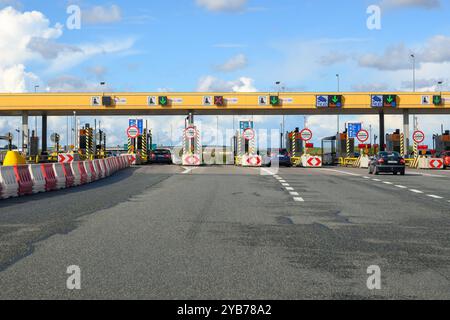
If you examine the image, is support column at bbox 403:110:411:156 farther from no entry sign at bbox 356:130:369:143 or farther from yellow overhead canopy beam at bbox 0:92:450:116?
no entry sign at bbox 356:130:369:143

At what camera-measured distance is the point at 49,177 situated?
20938mm

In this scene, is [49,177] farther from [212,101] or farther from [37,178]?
[212,101]

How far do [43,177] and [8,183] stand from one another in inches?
106

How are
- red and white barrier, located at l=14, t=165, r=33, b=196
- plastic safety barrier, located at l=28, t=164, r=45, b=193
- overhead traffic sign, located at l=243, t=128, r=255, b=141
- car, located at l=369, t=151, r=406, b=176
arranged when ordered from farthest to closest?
overhead traffic sign, located at l=243, t=128, r=255, b=141 → car, located at l=369, t=151, r=406, b=176 → plastic safety barrier, located at l=28, t=164, r=45, b=193 → red and white barrier, located at l=14, t=165, r=33, b=196

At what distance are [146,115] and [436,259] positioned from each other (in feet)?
184

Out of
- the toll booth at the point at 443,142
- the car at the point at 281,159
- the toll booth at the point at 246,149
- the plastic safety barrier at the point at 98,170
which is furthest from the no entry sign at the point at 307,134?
the plastic safety barrier at the point at 98,170

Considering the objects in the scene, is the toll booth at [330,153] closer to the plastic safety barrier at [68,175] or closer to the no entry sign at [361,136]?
the no entry sign at [361,136]

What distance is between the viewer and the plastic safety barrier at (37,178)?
19547 millimetres

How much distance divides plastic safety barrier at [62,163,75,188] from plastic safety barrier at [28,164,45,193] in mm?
2367

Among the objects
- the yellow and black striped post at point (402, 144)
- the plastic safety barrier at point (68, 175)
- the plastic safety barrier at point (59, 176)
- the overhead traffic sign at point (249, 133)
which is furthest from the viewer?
the yellow and black striped post at point (402, 144)

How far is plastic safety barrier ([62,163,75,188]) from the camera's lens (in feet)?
74.5

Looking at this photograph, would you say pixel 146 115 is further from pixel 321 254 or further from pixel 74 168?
pixel 321 254

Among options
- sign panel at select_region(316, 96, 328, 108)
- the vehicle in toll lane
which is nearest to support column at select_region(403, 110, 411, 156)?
sign panel at select_region(316, 96, 328, 108)

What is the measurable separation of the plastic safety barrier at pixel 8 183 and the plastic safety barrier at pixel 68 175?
4453mm
